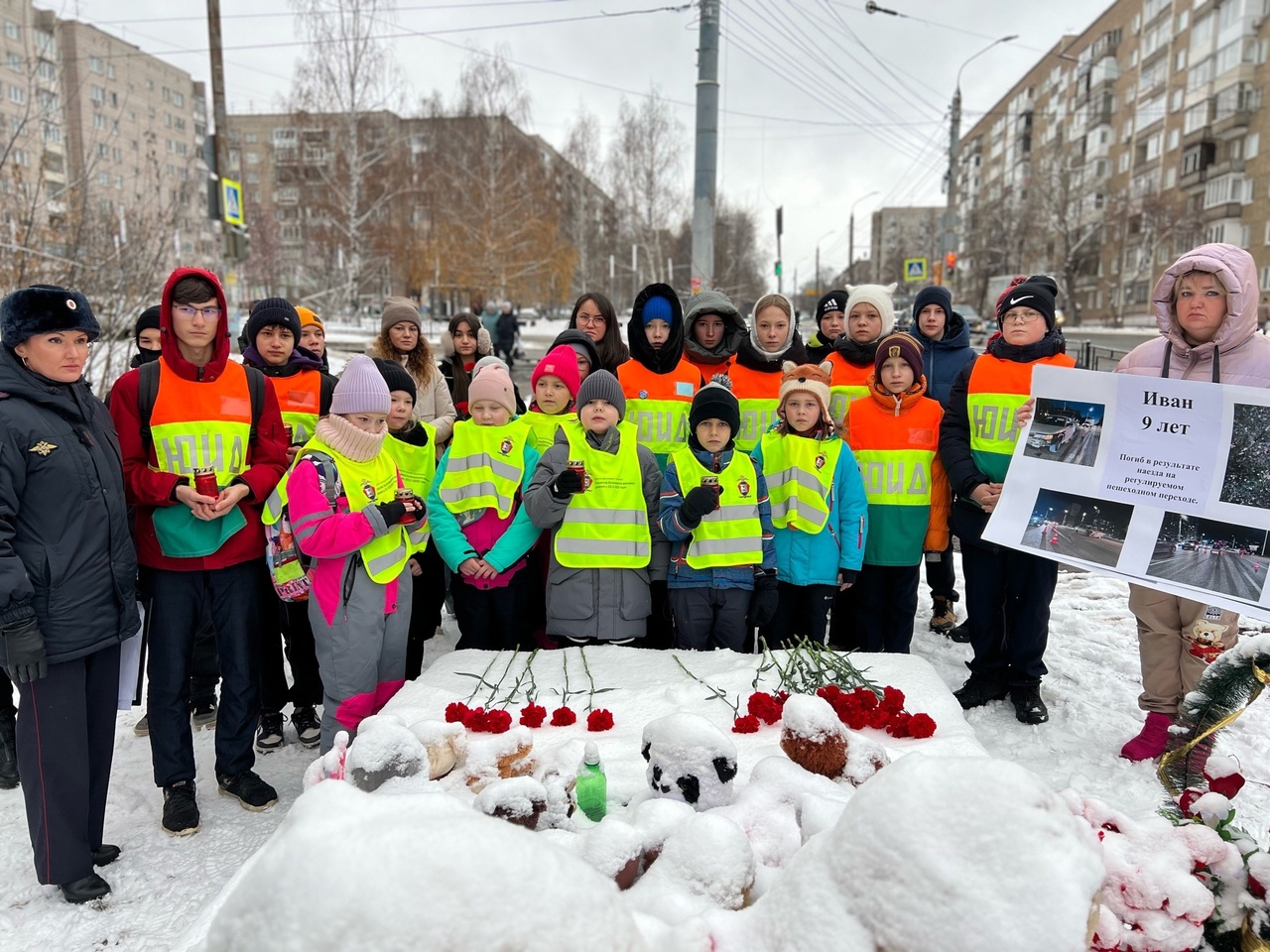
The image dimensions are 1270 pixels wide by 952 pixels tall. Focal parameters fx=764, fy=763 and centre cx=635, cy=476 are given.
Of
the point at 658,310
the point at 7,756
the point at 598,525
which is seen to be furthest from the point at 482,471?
the point at 7,756

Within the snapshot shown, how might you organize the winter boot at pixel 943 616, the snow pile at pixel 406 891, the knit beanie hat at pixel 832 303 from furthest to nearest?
the knit beanie hat at pixel 832 303, the winter boot at pixel 943 616, the snow pile at pixel 406 891

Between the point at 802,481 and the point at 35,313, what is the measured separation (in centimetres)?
328

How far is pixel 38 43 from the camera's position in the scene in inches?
317

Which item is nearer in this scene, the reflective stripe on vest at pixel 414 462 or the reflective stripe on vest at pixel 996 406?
the reflective stripe on vest at pixel 996 406

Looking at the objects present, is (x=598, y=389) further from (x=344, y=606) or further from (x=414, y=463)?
(x=344, y=606)

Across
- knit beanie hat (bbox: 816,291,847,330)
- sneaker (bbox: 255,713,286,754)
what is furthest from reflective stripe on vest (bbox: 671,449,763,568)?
knit beanie hat (bbox: 816,291,847,330)

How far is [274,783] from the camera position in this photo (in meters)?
3.50

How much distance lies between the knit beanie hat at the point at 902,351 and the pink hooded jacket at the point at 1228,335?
1.11m

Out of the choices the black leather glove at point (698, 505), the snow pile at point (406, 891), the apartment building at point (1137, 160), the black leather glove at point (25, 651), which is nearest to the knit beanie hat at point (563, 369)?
the black leather glove at point (698, 505)

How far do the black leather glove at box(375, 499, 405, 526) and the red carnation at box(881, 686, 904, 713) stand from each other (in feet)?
6.65

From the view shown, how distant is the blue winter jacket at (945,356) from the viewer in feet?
16.5

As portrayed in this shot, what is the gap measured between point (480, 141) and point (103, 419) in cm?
3358

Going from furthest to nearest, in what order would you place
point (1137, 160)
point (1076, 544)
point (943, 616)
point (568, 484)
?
1. point (1137, 160)
2. point (943, 616)
3. point (568, 484)
4. point (1076, 544)

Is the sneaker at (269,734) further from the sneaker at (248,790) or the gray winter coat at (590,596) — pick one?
the gray winter coat at (590,596)
